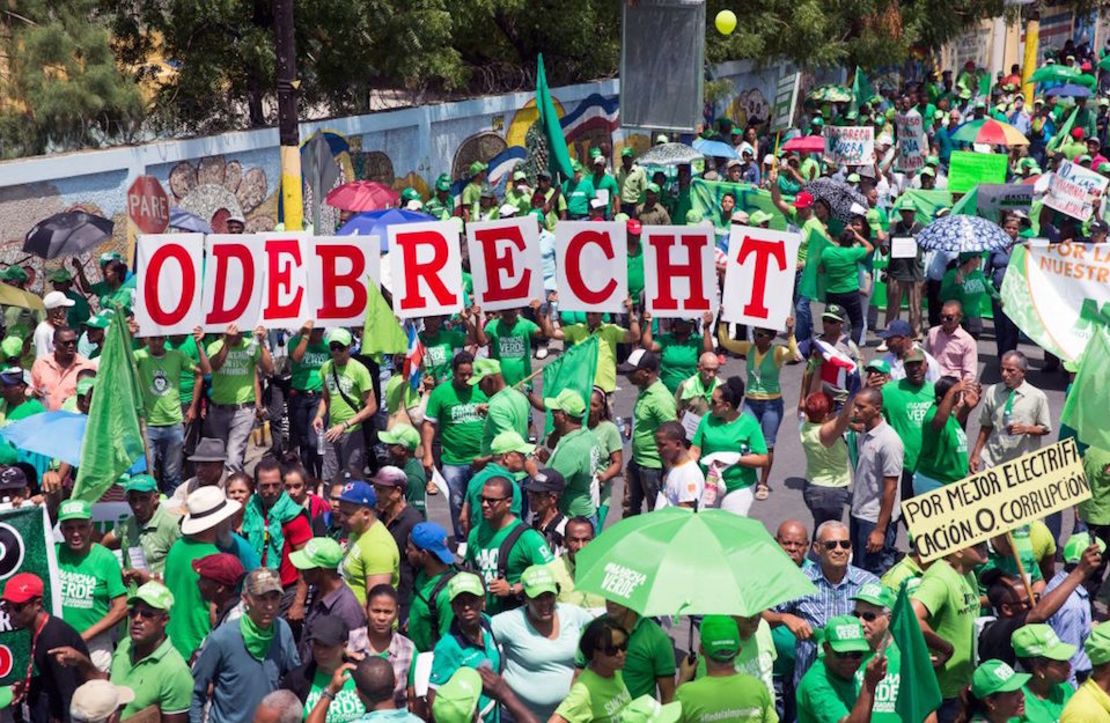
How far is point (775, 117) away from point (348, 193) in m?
13.1

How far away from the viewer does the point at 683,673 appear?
7133mm

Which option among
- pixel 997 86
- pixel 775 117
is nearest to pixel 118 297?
pixel 775 117

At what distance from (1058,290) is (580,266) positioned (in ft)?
12.3

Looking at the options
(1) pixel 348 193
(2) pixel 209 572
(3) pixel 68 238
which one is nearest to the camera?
(2) pixel 209 572

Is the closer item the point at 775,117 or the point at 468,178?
the point at 468,178

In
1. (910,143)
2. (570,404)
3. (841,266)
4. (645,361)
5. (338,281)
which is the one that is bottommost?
(570,404)

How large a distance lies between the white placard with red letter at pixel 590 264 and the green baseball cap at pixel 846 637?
6112mm

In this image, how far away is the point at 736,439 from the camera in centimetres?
1027

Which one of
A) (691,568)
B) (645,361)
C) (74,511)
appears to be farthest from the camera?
(645,361)

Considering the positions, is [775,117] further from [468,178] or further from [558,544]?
[558,544]

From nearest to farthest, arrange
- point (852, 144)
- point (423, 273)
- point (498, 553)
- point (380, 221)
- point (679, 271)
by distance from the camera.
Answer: point (498, 553)
point (423, 273)
point (679, 271)
point (380, 221)
point (852, 144)

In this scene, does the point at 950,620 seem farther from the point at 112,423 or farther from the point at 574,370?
the point at 112,423

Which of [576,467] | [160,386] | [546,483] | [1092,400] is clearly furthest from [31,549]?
[1092,400]

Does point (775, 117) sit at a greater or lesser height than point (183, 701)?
greater
